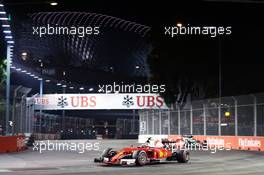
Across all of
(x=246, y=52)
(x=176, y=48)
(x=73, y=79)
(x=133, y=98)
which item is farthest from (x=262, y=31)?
(x=73, y=79)

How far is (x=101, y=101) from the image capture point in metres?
59.0

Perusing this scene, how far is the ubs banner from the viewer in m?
56.9

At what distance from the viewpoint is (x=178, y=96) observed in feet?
182

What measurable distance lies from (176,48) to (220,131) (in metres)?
13.4

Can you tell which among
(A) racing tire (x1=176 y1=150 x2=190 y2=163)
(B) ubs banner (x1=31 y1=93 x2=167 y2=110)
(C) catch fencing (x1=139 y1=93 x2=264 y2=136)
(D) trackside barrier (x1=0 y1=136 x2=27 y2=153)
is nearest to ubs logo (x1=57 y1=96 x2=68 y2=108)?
(B) ubs banner (x1=31 y1=93 x2=167 y2=110)

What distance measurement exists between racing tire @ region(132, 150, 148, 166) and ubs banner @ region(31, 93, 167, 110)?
34.1m

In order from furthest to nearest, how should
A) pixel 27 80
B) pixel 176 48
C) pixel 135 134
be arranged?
1. pixel 27 80
2. pixel 135 134
3. pixel 176 48

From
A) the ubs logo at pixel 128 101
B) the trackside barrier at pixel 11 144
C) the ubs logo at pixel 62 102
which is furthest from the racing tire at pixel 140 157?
the ubs logo at pixel 62 102

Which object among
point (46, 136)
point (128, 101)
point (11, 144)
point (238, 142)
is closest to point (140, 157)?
point (11, 144)

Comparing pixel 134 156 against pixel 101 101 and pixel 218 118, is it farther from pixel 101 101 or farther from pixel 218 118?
pixel 101 101

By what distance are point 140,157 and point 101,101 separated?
123ft

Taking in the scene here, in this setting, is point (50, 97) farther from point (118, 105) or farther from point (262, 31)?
point (262, 31)

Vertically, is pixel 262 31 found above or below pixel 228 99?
above

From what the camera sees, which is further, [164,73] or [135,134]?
[135,134]
